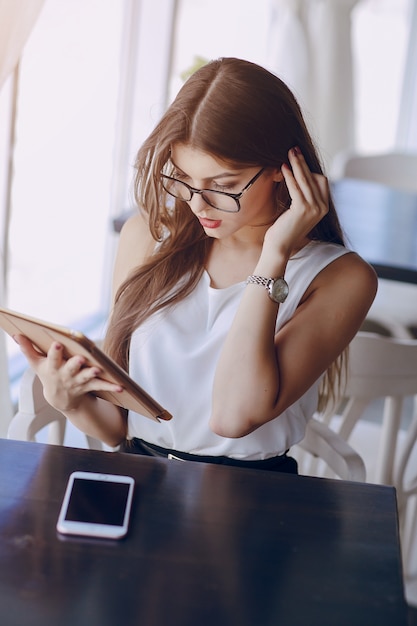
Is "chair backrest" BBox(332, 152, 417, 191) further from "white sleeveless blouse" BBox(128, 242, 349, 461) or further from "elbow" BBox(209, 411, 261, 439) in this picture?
"elbow" BBox(209, 411, 261, 439)

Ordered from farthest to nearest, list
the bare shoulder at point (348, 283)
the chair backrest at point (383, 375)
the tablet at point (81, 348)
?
the chair backrest at point (383, 375) → the bare shoulder at point (348, 283) → the tablet at point (81, 348)

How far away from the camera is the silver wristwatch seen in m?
1.33

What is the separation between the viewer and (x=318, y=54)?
477 centimetres

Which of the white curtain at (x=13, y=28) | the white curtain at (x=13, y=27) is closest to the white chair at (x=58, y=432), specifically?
the white curtain at (x=13, y=28)

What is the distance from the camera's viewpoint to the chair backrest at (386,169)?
3871 mm

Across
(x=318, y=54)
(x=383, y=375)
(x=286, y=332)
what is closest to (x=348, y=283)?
(x=286, y=332)

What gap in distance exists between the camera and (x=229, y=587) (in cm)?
86

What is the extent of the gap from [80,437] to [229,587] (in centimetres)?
A: 223

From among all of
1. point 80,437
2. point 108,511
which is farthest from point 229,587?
point 80,437

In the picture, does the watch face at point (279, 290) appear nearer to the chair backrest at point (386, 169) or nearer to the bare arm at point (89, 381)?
the bare arm at point (89, 381)

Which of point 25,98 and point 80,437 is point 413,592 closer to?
point 80,437

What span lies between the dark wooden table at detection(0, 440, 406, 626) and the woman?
0.20 metres

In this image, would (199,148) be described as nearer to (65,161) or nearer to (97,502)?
(97,502)

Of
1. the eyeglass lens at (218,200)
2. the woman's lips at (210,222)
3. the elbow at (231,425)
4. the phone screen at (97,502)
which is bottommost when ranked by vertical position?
the elbow at (231,425)
